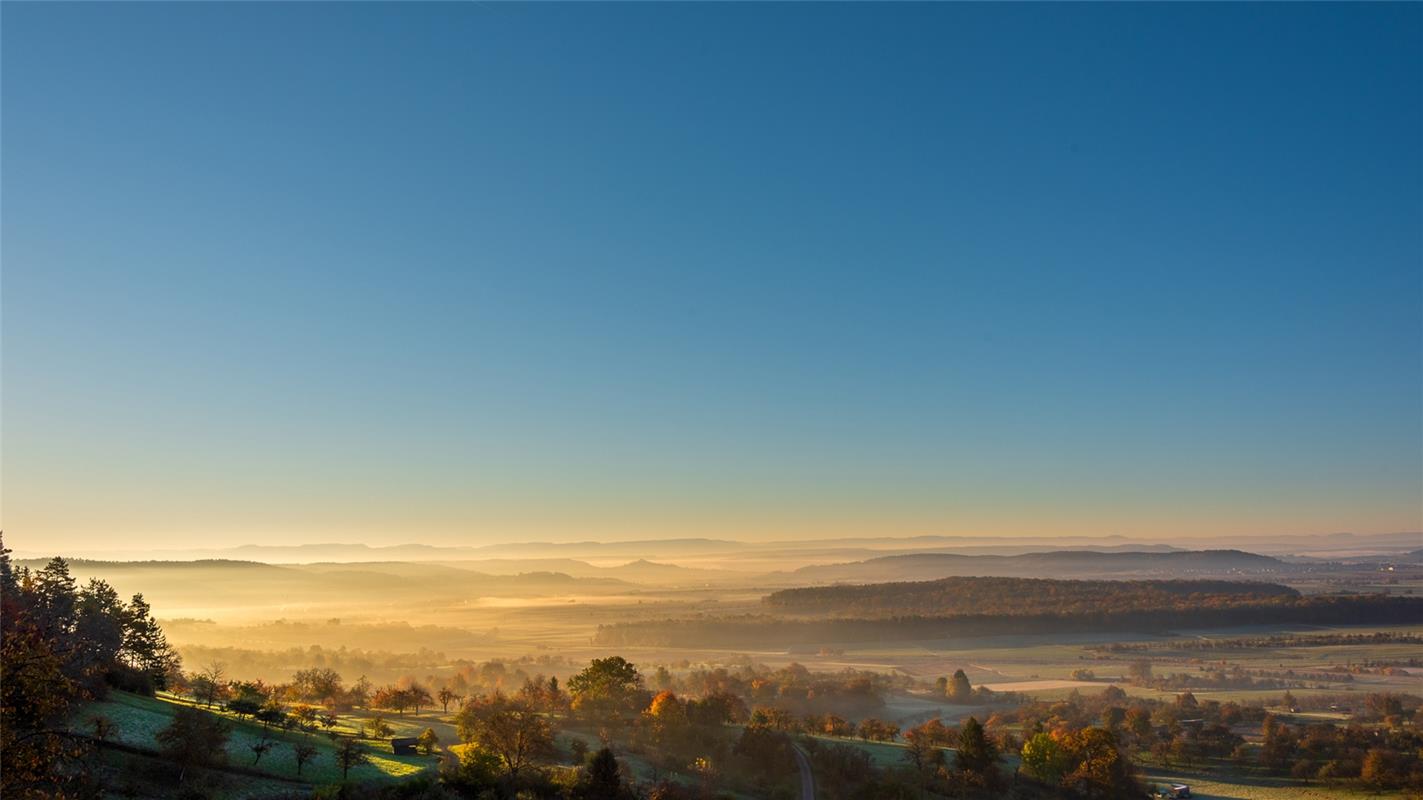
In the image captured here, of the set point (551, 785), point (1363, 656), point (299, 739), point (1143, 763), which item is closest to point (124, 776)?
point (299, 739)

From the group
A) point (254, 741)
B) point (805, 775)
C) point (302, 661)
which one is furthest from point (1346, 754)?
point (302, 661)

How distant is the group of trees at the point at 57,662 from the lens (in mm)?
18594

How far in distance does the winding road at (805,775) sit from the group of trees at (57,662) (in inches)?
2034

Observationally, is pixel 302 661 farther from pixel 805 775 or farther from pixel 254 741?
pixel 254 741

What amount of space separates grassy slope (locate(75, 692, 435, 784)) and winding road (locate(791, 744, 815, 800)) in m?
32.7

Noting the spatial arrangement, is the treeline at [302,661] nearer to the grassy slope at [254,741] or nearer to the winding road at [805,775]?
the winding road at [805,775]

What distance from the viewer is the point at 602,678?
8619 centimetres

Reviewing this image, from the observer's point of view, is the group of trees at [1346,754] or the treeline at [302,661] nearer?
the group of trees at [1346,754]

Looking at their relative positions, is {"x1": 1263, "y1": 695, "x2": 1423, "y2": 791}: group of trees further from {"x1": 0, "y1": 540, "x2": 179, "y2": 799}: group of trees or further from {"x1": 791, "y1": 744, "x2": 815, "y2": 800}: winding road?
{"x1": 0, "y1": 540, "x2": 179, "y2": 799}: group of trees

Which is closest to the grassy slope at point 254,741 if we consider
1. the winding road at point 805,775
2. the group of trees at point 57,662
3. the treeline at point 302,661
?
the group of trees at point 57,662

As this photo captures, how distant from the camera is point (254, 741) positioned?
148 feet

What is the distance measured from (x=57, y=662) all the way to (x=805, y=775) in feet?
215

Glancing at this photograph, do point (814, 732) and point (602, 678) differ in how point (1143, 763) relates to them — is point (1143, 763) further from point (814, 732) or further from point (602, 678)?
point (602, 678)

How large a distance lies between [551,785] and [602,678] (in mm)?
38108
